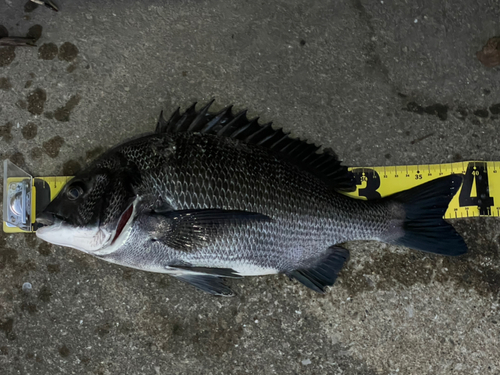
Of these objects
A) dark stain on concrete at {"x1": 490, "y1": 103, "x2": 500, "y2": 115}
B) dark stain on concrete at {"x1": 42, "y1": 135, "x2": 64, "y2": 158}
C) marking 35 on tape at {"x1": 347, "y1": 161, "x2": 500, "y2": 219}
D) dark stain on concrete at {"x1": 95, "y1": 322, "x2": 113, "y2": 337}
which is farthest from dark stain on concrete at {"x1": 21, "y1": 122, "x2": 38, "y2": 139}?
dark stain on concrete at {"x1": 490, "y1": 103, "x2": 500, "y2": 115}

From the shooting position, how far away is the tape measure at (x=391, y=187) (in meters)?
2.23

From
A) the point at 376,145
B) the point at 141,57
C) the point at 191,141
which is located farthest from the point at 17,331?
the point at 376,145

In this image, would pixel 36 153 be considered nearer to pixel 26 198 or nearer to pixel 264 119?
pixel 26 198

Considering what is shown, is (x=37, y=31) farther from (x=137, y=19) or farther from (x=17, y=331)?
(x=17, y=331)

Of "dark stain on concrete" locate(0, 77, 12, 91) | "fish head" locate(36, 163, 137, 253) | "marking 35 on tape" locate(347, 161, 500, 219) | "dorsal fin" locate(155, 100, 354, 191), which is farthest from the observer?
"dark stain on concrete" locate(0, 77, 12, 91)

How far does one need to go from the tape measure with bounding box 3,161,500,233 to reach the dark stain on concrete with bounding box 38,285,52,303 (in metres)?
0.40

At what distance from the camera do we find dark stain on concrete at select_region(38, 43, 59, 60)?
2.34m

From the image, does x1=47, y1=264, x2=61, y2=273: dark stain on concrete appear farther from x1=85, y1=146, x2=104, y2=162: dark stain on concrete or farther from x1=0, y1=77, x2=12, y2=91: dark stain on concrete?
x1=0, y1=77, x2=12, y2=91: dark stain on concrete

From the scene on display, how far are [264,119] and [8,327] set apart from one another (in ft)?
7.26

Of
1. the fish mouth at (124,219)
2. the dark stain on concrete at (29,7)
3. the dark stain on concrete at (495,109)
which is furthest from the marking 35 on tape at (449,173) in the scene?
the dark stain on concrete at (29,7)

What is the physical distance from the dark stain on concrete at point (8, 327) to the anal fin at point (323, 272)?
1.87 meters

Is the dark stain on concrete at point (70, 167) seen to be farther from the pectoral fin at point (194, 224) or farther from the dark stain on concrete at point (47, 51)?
the pectoral fin at point (194, 224)

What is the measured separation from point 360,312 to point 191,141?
1.56 meters

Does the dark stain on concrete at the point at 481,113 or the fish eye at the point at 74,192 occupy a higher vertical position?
the dark stain on concrete at the point at 481,113
